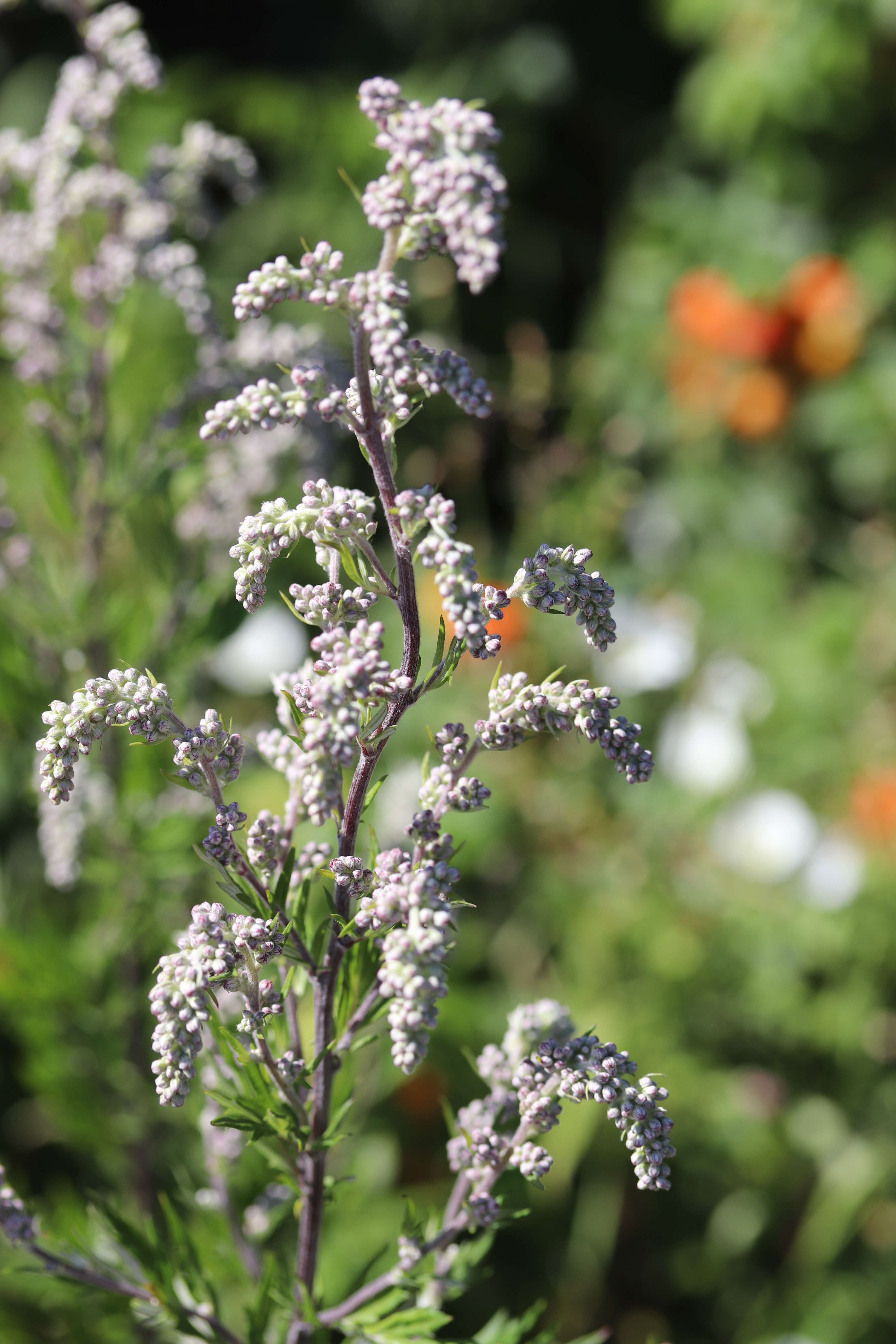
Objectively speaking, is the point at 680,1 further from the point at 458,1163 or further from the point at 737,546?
the point at 458,1163

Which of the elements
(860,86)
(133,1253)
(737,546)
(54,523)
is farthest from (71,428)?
(860,86)

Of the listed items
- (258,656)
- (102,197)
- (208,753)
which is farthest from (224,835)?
(258,656)

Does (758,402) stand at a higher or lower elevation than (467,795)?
higher

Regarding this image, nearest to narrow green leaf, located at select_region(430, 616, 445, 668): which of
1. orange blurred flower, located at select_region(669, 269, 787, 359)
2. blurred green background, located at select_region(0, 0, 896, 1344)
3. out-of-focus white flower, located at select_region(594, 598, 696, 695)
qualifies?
blurred green background, located at select_region(0, 0, 896, 1344)

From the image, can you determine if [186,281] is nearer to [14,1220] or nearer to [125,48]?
[125,48]

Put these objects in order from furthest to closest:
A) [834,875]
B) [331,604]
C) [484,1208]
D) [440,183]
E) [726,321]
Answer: [726,321]
[834,875]
[484,1208]
[331,604]
[440,183]

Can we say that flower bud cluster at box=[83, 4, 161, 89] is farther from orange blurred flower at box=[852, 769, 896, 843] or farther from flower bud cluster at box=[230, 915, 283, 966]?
orange blurred flower at box=[852, 769, 896, 843]

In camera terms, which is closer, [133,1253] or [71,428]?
[133,1253]
